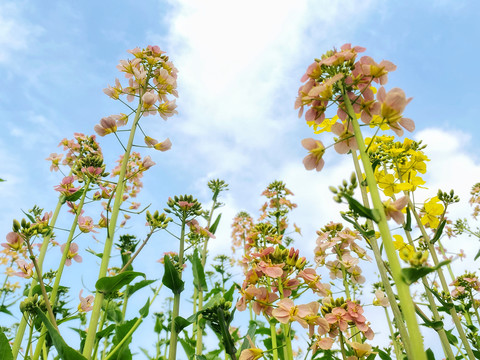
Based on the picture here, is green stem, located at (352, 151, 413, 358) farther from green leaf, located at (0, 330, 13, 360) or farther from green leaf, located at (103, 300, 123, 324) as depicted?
green leaf, located at (103, 300, 123, 324)

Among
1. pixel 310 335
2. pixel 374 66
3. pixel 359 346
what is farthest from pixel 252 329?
pixel 374 66

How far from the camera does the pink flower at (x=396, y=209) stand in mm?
1561

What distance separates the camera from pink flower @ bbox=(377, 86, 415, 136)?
1.65m

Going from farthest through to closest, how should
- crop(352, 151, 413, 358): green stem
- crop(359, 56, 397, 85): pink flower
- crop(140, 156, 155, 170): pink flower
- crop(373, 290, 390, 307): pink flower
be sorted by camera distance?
crop(140, 156, 155, 170): pink flower, crop(373, 290, 390, 307): pink flower, crop(359, 56, 397, 85): pink flower, crop(352, 151, 413, 358): green stem

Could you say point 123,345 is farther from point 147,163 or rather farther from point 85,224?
point 147,163

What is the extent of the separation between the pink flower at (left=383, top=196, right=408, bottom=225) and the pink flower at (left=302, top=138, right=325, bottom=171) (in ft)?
1.60

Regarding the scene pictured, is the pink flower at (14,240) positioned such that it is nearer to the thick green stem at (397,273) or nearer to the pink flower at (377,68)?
the thick green stem at (397,273)

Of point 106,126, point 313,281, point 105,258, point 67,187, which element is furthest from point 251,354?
point 67,187

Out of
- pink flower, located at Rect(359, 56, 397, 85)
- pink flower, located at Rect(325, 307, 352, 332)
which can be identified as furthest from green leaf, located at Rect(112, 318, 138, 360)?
pink flower, located at Rect(359, 56, 397, 85)

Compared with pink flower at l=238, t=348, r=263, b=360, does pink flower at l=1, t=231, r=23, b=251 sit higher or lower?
higher

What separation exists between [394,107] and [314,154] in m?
0.51

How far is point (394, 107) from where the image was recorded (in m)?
1.68

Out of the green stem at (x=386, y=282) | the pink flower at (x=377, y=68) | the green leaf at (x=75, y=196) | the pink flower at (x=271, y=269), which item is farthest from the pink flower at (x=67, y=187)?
the pink flower at (x=377, y=68)

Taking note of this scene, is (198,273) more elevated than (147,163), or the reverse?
(147,163)
